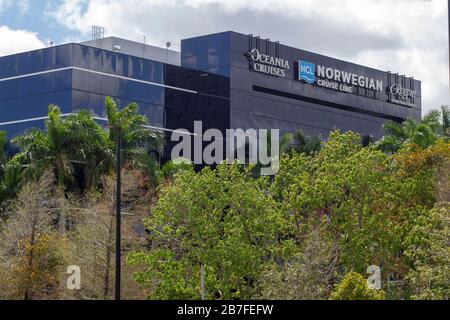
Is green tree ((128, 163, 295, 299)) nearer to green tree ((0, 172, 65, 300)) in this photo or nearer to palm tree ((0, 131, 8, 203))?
green tree ((0, 172, 65, 300))

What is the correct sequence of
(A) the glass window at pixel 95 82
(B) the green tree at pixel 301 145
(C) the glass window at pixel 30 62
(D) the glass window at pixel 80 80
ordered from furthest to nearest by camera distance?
1. (C) the glass window at pixel 30 62
2. (A) the glass window at pixel 95 82
3. (D) the glass window at pixel 80 80
4. (B) the green tree at pixel 301 145

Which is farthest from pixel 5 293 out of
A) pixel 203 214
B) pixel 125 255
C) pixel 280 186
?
pixel 280 186

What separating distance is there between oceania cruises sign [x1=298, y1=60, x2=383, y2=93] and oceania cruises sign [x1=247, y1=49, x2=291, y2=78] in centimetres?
184

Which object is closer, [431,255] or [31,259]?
[431,255]

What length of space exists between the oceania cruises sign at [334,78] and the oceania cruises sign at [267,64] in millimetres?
1839

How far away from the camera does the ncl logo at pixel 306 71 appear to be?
8500 centimetres

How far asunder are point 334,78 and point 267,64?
8.30 metres

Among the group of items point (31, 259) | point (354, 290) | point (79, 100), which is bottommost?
point (354, 290)

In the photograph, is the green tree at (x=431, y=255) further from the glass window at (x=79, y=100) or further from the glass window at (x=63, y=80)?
the glass window at (x=63, y=80)

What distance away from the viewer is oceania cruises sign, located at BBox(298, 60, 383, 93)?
85.4m

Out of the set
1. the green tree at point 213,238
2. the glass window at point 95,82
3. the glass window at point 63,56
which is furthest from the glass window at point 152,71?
the green tree at point 213,238

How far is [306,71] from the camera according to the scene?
85500 millimetres

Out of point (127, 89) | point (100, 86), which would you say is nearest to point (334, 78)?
point (127, 89)

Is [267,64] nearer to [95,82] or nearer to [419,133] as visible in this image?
[95,82]
